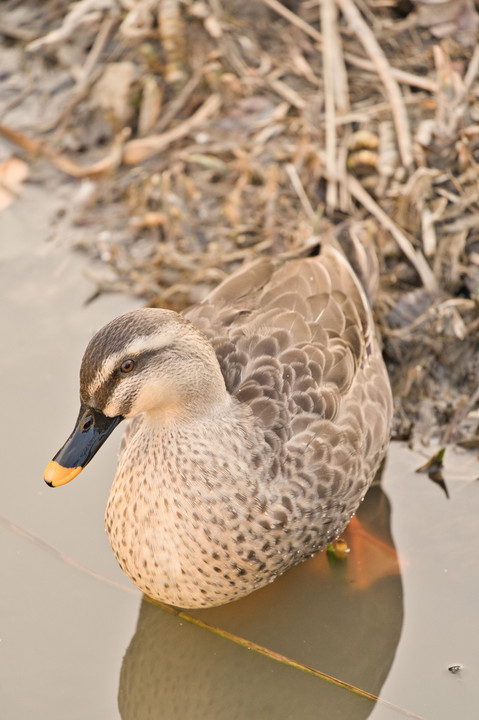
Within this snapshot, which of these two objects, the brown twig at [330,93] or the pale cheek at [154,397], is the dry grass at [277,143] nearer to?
the brown twig at [330,93]

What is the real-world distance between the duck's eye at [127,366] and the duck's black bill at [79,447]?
18 centimetres

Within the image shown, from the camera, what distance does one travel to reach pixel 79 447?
3191mm

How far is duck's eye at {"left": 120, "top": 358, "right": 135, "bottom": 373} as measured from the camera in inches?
121

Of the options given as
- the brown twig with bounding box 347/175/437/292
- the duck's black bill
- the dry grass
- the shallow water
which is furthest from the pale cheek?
the brown twig with bounding box 347/175/437/292

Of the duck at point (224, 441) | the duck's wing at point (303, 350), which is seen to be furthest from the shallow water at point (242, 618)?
the duck's wing at point (303, 350)

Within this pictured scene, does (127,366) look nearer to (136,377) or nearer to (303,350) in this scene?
(136,377)

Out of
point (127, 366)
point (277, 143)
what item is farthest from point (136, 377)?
point (277, 143)

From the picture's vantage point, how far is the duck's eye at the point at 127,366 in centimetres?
307

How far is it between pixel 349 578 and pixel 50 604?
1.21 meters

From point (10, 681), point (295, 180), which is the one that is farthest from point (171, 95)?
point (10, 681)

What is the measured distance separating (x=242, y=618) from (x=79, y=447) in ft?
3.50

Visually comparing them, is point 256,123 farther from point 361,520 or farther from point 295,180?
point 361,520

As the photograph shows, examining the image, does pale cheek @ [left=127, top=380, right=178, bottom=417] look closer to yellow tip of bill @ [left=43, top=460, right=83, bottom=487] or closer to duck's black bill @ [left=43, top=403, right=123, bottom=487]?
duck's black bill @ [left=43, top=403, right=123, bottom=487]

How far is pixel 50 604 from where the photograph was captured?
372 centimetres
